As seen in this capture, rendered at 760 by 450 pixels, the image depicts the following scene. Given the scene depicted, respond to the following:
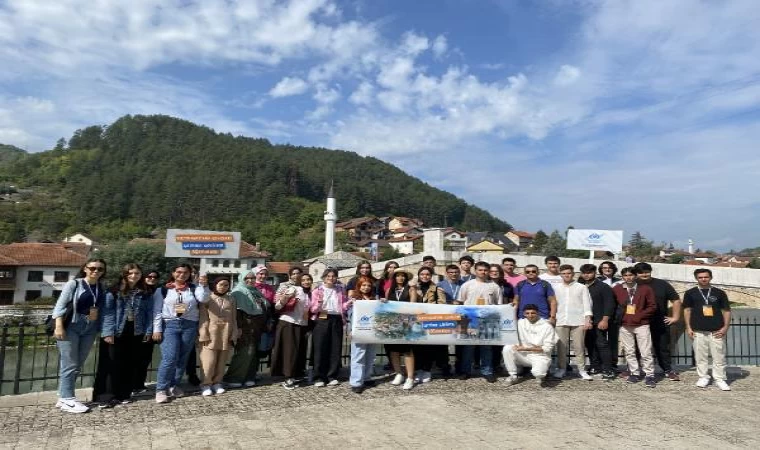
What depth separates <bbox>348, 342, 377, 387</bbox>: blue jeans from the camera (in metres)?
6.36

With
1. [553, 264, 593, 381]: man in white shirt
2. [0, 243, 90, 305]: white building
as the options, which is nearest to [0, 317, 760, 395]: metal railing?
[553, 264, 593, 381]: man in white shirt

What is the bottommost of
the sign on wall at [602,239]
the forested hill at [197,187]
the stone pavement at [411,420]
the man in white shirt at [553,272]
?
the stone pavement at [411,420]

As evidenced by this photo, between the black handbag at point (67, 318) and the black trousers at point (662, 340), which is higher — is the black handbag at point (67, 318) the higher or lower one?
the higher one

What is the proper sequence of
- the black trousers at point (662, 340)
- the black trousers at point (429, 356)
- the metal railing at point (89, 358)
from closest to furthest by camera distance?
the black trousers at point (429, 356), the black trousers at point (662, 340), the metal railing at point (89, 358)

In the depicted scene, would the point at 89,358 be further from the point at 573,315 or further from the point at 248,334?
the point at 573,315

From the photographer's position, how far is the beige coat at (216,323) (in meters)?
6.05

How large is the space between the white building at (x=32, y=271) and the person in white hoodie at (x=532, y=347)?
39.5 metres

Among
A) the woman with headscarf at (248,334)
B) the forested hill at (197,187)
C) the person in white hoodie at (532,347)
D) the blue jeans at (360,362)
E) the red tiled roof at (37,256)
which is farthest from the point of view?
the forested hill at (197,187)

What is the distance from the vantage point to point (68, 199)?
3996 inches

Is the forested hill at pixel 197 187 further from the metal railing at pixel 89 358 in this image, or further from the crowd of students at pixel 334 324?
the crowd of students at pixel 334 324

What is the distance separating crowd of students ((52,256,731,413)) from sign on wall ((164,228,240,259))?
11.2 metres

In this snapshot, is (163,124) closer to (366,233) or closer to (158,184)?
(158,184)

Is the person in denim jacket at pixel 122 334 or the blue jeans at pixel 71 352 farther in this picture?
the person in denim jacket at pixel 122 334

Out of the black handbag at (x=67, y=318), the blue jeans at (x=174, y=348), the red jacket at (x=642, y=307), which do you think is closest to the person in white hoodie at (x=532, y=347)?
the red jacket at (x=642, y=307)
